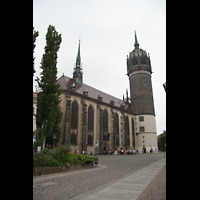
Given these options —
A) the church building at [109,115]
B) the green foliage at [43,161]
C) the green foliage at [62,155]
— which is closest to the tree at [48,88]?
the green foliage at [62,155]

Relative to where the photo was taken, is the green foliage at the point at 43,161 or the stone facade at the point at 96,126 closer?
the green foliage at the point at 43,161

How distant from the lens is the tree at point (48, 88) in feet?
58.9

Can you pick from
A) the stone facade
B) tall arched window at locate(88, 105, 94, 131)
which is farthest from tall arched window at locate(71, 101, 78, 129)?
tall arched window at locate(88, 105, 94, 131)

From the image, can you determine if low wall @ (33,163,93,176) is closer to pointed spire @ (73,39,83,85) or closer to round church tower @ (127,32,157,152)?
pointed spire @ (73,39,83,85)

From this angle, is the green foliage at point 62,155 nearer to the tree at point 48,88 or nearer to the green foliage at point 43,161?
the green foliage at point 43,161

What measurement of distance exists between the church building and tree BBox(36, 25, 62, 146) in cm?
879

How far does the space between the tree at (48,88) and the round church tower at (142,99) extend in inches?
1500

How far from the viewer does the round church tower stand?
51156 mm

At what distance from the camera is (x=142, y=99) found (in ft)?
175

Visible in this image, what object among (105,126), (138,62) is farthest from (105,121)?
(138,62)

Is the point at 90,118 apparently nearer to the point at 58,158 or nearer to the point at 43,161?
the point at 58,158
